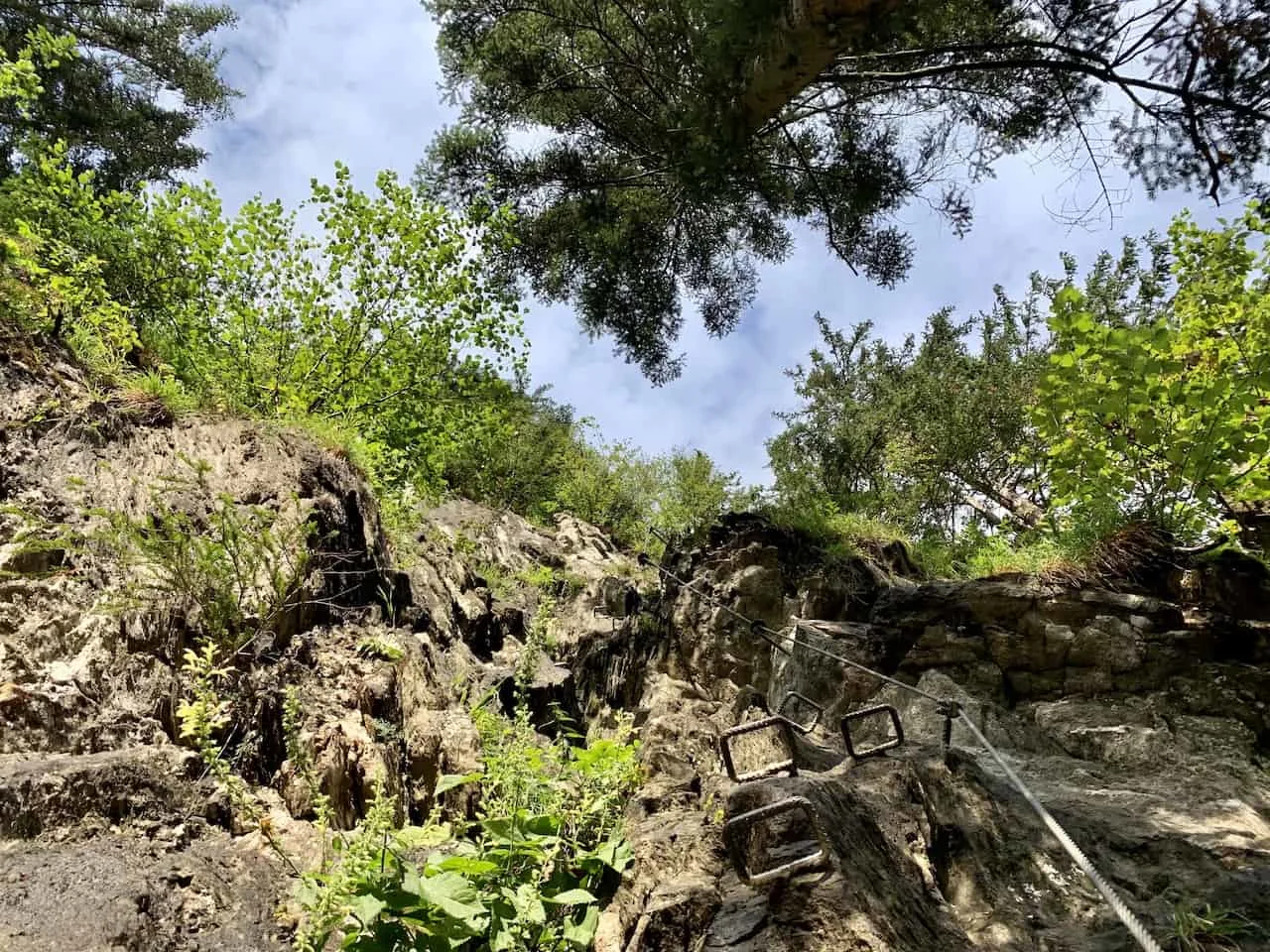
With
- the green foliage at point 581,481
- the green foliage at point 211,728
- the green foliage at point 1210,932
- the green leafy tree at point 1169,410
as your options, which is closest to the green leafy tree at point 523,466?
the green foliage at point 581,481

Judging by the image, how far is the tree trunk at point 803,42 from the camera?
427 centimetres

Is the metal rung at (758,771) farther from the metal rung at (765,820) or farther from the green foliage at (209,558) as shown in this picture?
the green foliage at (209,558)

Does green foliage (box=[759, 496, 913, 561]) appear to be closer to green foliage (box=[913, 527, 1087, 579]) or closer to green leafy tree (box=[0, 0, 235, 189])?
green foliage (box=[913, 527, 1087, 579])

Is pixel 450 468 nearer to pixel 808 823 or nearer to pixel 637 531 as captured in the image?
pixel 637 531

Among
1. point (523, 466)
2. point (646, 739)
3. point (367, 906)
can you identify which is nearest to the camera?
point (367, 906)

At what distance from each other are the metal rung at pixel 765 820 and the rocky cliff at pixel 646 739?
2 cm

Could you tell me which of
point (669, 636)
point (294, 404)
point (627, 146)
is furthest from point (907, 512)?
point (294, 404)

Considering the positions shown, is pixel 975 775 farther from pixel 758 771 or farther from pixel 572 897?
pixel 572 897

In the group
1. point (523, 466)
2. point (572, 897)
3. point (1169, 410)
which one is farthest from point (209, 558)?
point (523, 466)

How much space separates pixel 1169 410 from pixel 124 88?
17.9 meters

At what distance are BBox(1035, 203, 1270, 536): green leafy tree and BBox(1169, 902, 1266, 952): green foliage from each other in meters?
4.27

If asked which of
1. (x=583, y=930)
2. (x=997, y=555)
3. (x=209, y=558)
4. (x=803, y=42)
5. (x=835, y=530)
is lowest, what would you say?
(x=583, y=930)

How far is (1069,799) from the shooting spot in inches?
188

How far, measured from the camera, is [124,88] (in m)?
14.1
